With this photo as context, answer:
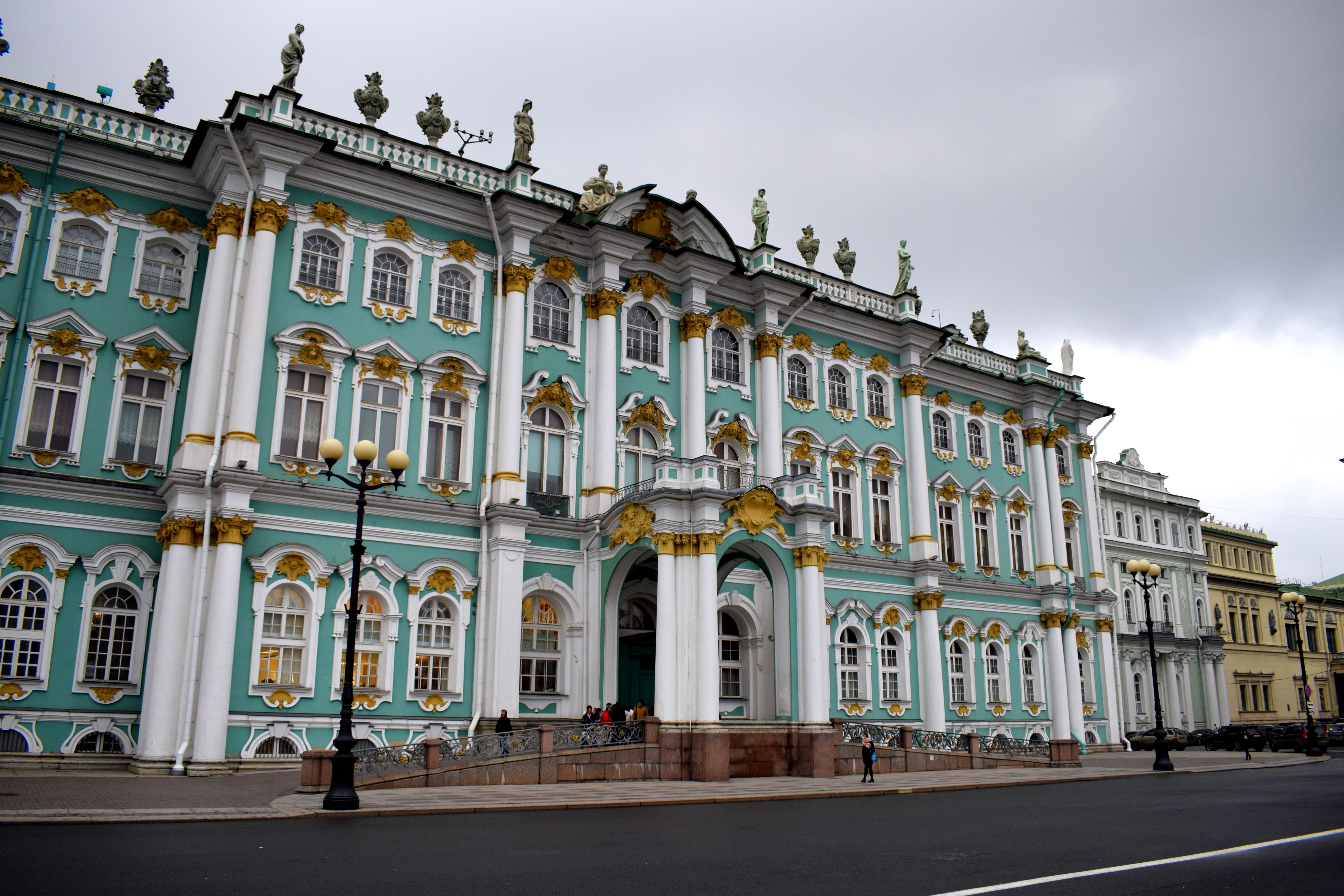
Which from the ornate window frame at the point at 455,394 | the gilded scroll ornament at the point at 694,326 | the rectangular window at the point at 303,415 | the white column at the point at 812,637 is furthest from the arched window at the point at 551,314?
the white column at the point at 812,637

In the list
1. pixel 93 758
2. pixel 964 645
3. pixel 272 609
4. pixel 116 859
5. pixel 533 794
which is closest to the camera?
pixel 116 859

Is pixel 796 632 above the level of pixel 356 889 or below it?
above

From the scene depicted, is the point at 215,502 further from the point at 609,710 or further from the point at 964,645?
the point at 964,645

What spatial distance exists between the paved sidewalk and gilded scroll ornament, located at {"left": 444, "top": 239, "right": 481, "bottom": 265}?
13645 millimetres

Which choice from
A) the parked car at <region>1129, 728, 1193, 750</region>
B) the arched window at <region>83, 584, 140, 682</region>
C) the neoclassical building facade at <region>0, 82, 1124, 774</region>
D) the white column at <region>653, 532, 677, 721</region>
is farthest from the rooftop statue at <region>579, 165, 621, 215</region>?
the parked car at <region>1129, 728, 1193, 750</region>

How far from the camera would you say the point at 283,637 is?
76.3ft

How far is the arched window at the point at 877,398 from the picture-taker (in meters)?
36.6

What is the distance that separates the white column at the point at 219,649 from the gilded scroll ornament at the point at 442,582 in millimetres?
4430

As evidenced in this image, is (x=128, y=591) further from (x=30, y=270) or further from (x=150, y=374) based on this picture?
(x=30, y=270)

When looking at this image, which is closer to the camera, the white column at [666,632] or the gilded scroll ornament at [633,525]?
the white column at [666,632]

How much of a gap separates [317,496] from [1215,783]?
877 inches

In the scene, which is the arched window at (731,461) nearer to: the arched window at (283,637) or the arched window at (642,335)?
the arched window at (642,335)

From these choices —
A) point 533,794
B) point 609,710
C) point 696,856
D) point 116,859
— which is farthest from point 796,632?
point 116,859

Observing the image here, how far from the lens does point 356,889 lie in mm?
8453
